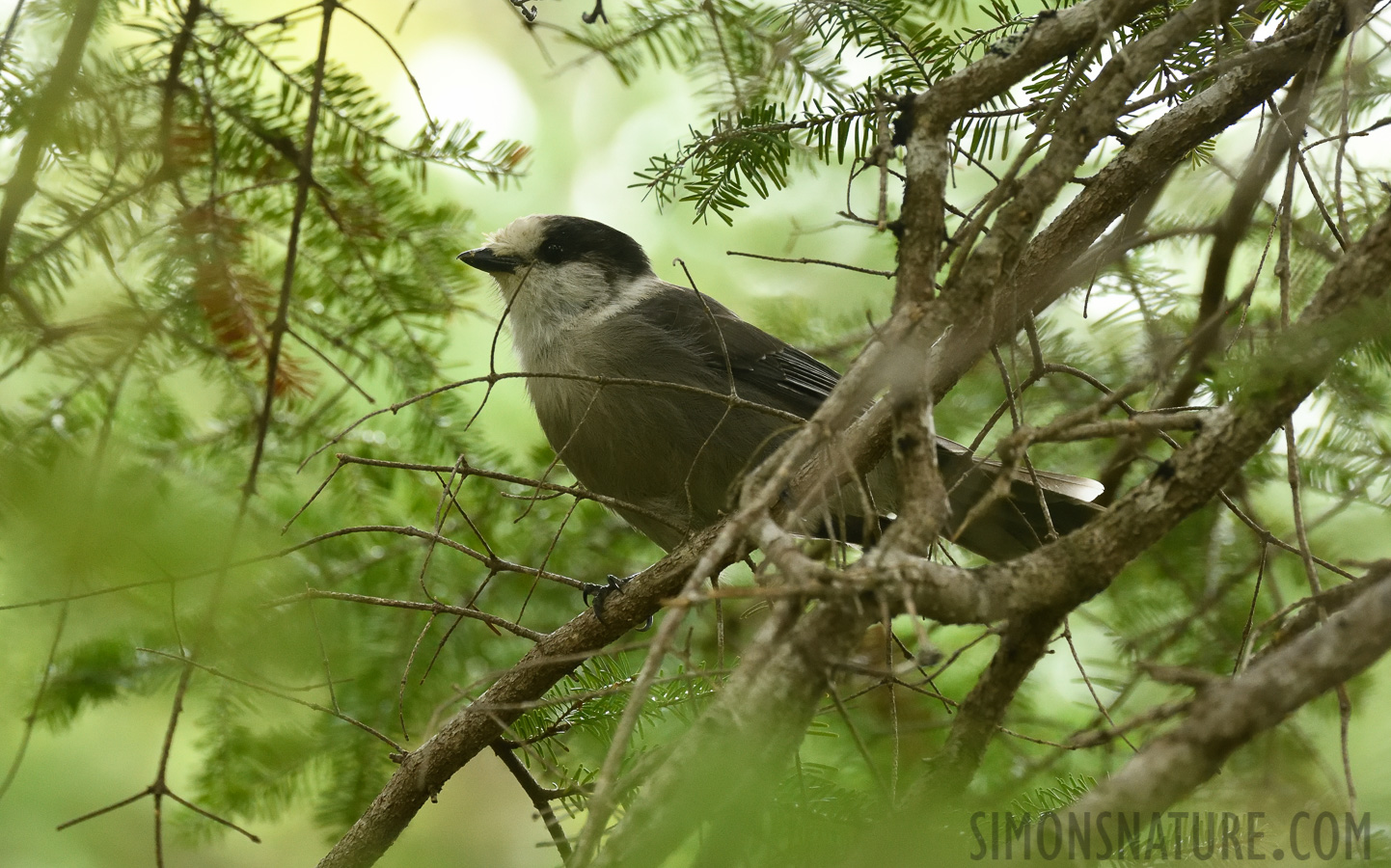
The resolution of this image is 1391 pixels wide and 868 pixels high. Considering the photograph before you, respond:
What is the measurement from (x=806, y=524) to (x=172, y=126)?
165 cm

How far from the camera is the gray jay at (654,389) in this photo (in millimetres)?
3248

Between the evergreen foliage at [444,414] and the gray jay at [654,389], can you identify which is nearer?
Result: the evergreen foliage at [444,414]

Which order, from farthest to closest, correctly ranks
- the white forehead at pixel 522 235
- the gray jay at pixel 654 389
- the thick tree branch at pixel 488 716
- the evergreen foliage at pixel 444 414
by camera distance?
the white forehead at pixel 522 235 → the gray jay at pixel 654 389 → the thick tree branch at pixel 488 716 → the evergreen foliage at pixel 444 414

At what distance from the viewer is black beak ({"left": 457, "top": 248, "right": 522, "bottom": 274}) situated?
3.70 m

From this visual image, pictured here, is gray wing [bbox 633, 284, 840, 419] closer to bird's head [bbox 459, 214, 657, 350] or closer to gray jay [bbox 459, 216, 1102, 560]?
gray jay [bbox 459, 216, 1102, 560]

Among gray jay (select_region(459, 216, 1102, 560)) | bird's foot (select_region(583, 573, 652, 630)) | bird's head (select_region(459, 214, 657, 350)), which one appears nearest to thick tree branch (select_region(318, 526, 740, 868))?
bird's foot (select_region(583, 573, 652, 630))

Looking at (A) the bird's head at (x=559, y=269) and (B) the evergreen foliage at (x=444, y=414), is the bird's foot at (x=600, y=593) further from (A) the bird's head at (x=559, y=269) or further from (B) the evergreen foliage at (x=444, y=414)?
(A) the bird's head at (x=559, y=269)

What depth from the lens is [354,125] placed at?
2.72 m

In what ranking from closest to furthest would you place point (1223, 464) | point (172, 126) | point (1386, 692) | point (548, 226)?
point (1223, 464) < point (172, 126) < point (1386, 692) < point (548, 226)

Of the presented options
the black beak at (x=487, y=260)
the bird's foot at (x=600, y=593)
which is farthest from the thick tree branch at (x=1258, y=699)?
the black beak at (x=487, y=260)

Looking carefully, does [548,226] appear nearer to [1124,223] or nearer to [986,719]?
[1124,223]

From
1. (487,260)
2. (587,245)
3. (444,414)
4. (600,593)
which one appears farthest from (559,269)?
(600,593)

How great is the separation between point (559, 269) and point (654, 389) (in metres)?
0.97

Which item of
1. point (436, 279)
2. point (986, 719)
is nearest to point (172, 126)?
point (436, 279)
